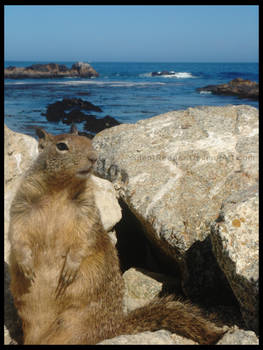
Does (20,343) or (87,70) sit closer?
(20,343)

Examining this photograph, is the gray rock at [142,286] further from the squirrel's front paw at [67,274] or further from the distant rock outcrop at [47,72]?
the distant rock outcrop at [47,72]

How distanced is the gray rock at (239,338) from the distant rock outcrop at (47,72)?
167 feet

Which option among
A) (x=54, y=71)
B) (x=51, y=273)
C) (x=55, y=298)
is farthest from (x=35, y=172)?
(x=54, y=71)

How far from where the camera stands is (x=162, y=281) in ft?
16.5

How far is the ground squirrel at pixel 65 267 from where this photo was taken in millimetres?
3496

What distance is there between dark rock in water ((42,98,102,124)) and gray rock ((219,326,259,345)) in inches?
580

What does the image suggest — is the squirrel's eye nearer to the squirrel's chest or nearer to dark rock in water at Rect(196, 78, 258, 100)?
the squirrel's chest

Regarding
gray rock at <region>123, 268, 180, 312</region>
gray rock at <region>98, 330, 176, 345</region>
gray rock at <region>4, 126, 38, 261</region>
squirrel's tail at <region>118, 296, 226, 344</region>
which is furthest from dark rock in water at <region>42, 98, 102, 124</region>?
gray rock at <region>98, 330, 176, 345</region>

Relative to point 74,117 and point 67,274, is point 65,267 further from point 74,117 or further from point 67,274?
point 74,117

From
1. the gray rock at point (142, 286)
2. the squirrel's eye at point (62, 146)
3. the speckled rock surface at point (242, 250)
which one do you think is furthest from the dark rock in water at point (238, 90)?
the squirrel's eye at point (62, 146)

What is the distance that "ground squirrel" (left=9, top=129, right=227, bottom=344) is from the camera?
3496 millimetres

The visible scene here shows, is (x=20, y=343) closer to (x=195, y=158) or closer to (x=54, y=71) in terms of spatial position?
(x=195, y=158)

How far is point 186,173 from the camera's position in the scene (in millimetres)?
5332

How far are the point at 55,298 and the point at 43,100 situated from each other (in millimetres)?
25647
